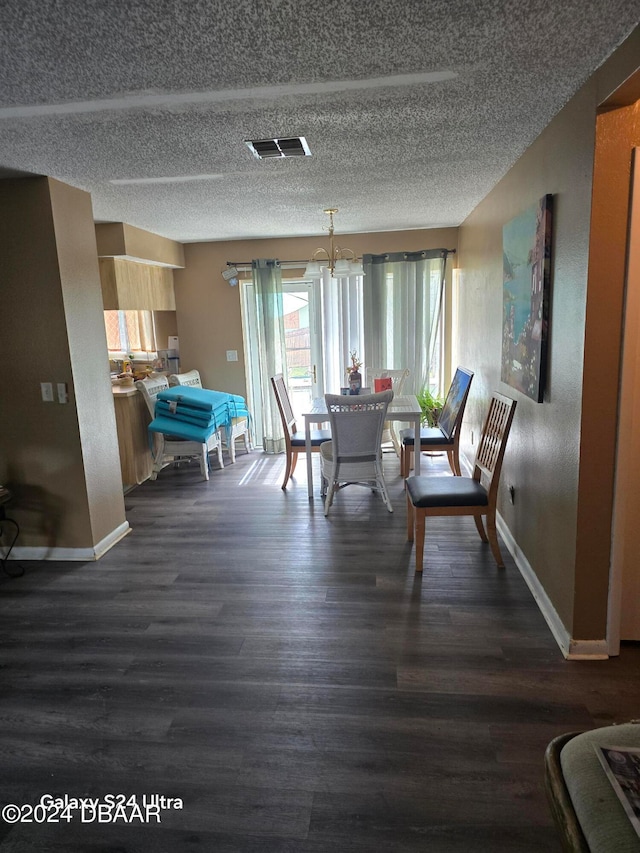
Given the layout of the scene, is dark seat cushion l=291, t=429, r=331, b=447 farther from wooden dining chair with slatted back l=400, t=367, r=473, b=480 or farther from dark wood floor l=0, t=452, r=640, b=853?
dark wood floor l=0, t=452, r=640, b=853

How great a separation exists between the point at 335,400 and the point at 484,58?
246cm

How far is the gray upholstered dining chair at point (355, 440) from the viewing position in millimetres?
4051

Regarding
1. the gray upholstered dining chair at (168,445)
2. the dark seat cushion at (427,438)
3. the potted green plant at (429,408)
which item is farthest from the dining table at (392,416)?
the gray upholstered dining chair at (168,445)

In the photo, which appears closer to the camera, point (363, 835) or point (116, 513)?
point (363, 835)

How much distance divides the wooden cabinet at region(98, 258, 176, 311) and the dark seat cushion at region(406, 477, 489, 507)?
11.0ft

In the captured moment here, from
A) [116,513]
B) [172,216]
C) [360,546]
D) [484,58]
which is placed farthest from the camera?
[172,216]

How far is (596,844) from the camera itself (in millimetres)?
1044

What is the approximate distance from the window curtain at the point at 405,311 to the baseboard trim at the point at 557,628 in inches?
123

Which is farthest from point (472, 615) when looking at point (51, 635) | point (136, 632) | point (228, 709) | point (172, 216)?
point (172, 216)

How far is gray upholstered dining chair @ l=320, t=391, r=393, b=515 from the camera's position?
13.3 ft

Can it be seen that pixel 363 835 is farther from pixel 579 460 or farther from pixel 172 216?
pixel 172 216

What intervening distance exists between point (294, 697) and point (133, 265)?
442cm

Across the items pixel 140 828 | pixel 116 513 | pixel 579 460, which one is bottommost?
pixel 140 828

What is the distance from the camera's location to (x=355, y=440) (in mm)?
4188
